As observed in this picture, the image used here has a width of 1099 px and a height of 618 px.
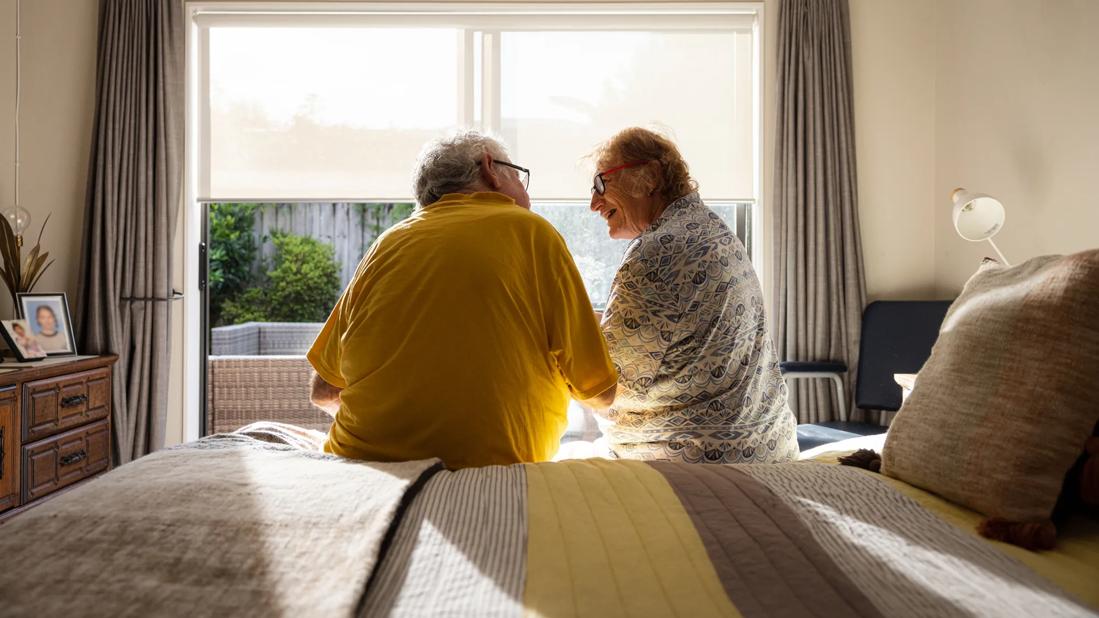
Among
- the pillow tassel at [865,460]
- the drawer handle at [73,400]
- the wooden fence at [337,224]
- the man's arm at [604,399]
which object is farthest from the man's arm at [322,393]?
the wooden fence at [337,224]

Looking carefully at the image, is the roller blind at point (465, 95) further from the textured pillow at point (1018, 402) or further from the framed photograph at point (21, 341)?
the textured pillow at point (1018, 402)

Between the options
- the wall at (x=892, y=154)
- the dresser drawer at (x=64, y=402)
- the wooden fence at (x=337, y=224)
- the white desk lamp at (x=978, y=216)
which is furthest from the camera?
the wooden fence at (x=337, y=224)

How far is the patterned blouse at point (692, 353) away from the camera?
5.16 feet

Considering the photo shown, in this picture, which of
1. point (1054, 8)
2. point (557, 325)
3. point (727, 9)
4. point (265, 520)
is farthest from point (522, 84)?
point (265, 520)

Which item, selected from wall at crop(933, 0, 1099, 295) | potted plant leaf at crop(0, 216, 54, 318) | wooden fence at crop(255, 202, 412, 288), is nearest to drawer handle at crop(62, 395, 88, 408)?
potted plant leaf at crop(0, 216, 54, 318)

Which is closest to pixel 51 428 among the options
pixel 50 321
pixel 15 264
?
pixel 50 321

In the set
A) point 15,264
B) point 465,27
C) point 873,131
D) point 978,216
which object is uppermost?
point 465,27

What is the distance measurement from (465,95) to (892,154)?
211cm

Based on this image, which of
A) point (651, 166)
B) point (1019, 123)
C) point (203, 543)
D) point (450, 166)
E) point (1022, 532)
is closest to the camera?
point (203, 543)

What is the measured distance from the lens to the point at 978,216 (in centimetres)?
246

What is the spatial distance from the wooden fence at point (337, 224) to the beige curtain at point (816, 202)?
177 inches

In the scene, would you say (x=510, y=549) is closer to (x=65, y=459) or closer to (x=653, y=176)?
(x=653, y=176)

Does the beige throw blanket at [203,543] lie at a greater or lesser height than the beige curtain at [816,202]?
lesser

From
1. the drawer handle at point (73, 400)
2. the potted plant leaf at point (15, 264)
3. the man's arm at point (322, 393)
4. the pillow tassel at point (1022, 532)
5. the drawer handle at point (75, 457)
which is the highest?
the potted plant leaf at point (15, 264)
